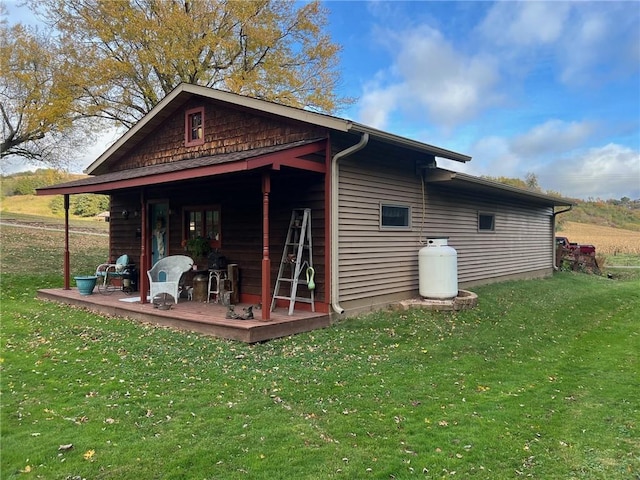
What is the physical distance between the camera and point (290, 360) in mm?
5262

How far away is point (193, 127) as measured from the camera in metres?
9.55

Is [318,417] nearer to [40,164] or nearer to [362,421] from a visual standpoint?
[362,421]

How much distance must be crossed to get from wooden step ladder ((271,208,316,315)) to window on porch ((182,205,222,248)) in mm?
1990

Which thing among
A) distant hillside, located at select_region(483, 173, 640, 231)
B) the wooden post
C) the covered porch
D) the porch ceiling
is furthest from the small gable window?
distant hillside, located at select_region(483, 173, 640, 231)

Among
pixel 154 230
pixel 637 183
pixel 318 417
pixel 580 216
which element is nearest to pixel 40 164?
pixel 154 230

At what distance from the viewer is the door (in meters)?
10.2

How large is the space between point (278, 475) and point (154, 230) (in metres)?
8.60

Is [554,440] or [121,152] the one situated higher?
[121,152]

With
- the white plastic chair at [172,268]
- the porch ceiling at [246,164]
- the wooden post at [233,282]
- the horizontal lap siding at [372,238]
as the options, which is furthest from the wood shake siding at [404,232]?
the white plastic chair at [172,268]

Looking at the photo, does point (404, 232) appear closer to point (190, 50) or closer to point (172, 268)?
point (172, 268)

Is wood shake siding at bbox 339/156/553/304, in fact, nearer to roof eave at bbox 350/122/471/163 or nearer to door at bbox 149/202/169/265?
roof eave at bbox 350/122/471/163

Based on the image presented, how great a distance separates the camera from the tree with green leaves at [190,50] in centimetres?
A: 1459

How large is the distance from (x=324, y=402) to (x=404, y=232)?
17.3 ft

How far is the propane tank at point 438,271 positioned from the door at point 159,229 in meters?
5.70
